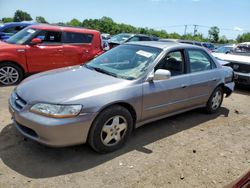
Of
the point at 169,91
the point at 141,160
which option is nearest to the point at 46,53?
the point at 169,91

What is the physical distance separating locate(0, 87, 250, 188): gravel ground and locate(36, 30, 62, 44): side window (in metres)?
3.27

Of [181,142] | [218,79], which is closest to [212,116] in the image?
[218,79]

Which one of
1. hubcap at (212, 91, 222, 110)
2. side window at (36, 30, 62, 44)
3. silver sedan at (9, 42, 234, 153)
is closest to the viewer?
silver sedan at (9, 42, 234, 153)

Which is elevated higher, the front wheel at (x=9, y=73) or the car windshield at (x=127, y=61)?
the car windshield at (x=127, y=61)

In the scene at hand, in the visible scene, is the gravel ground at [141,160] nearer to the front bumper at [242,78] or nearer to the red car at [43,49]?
the red car at [43,49]

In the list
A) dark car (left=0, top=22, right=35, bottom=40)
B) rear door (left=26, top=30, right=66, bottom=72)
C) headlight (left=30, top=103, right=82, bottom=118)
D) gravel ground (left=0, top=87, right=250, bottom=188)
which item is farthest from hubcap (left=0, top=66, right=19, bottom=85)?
dark car (left=0, top=22, right=35, bottom=40)

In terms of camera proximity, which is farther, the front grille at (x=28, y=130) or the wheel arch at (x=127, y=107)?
the wheel arch at (x=127, y=107)

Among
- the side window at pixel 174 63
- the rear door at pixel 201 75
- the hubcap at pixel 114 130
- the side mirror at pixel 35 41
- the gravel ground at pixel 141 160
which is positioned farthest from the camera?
the side mirror at pixel 35 41

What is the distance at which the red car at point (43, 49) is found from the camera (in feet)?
23.8

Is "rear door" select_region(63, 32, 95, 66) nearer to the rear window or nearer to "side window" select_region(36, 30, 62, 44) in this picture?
the rear window

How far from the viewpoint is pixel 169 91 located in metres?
4.56

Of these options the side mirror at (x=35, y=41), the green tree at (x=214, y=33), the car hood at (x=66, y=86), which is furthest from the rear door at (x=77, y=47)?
the green tree at (x=214, y=33)

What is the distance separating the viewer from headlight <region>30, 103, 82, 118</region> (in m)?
Answer: 3.36

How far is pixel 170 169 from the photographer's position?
3.67 metres
